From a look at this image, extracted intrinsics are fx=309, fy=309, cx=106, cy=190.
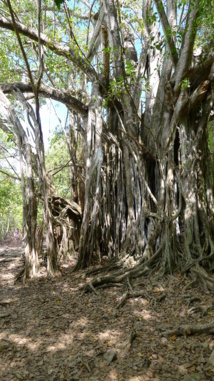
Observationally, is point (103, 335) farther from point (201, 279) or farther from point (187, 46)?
point (187, 46)

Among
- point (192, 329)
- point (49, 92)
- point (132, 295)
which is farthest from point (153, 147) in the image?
point (192, 329)

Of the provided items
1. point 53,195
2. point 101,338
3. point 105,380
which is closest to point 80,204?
point 53,195

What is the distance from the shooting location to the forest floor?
7.62 ft

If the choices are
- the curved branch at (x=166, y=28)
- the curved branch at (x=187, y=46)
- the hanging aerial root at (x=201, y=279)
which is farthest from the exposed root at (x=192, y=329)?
the curved branch at (x=166, y=28)

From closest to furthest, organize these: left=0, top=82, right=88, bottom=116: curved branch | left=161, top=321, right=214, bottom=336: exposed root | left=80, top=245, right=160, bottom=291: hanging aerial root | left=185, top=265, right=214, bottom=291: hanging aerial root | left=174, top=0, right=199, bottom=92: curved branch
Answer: left=161, top=321, right=214, bottom=336: exposed root → left=185, top=265, right=214, bottom=291: hanging aerial root → left=174, top=0, right=199, bottom=92: curved branch → left=80, top=245, right=160, bottom=291: hanging aerial root → left=0, top=82, right=88, bottom=116: curved branch

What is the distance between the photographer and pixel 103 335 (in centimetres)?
290

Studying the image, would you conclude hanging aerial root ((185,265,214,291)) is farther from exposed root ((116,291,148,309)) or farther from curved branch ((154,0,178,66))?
curved branch ((154,0,178,66))

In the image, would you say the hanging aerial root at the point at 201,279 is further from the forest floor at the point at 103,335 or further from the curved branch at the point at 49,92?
the curved branch at the point at 49,92

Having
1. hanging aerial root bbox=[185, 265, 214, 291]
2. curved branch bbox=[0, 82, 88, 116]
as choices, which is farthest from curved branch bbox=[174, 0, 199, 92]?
hanging aerial root bbox=[185, 265, 214, 291]

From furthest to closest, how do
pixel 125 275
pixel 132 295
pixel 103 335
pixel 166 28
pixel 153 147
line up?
1. pixel 153 147
2. pixel 125 275
3. pixel 166 28
4. pixel 132 295
5. pixel 103 335

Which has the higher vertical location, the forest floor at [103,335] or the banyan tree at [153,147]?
the banyan tree at [153,147]

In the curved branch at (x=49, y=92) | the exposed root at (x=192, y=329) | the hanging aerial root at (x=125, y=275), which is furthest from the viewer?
the curved branch at (x=49, y=92)

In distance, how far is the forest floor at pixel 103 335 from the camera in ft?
7.62

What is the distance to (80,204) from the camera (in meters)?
6.75
